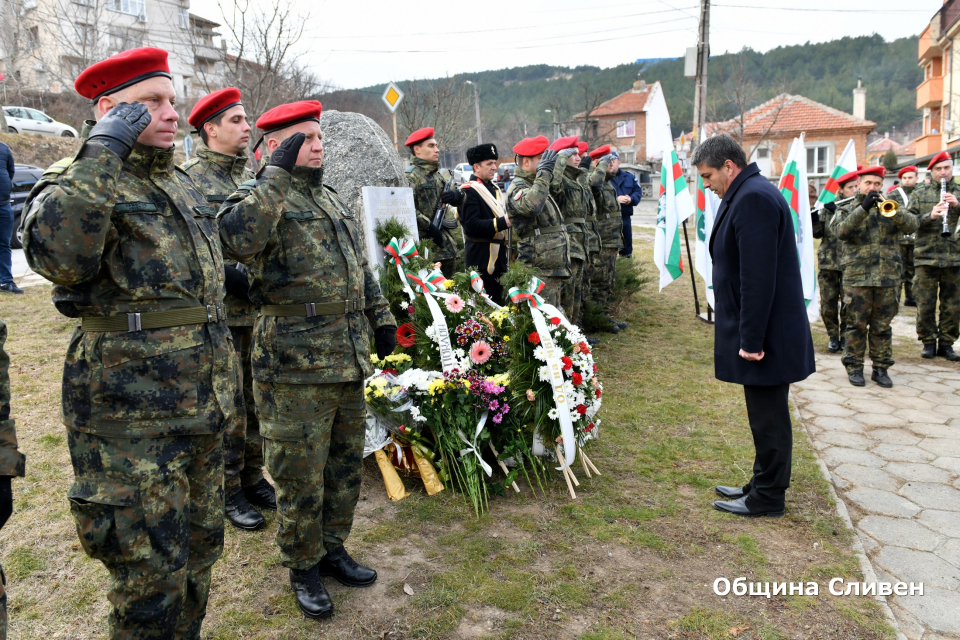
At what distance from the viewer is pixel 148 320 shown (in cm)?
212

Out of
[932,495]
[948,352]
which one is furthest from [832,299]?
[932,495]

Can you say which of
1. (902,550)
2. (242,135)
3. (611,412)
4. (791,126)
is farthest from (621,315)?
(791,126)

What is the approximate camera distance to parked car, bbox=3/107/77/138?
75.5 feet

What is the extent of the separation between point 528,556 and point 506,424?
939 mm

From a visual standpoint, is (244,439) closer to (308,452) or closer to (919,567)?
(308,452)

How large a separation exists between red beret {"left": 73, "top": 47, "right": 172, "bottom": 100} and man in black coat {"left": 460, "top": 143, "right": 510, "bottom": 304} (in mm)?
3796

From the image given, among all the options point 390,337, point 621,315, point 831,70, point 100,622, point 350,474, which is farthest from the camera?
point 831,70

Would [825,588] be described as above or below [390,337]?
below

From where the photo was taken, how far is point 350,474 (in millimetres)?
3045

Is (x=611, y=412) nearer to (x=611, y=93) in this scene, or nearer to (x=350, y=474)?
(x=350, y=474)

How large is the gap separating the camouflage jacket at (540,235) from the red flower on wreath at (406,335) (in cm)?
207

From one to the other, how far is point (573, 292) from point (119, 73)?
519 cm

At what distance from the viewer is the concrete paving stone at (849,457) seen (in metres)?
4.60

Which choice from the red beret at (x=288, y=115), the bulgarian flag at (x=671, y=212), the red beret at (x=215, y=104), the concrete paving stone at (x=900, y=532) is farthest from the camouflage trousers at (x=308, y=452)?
the bulgarian flag at (x=671, y=212)
